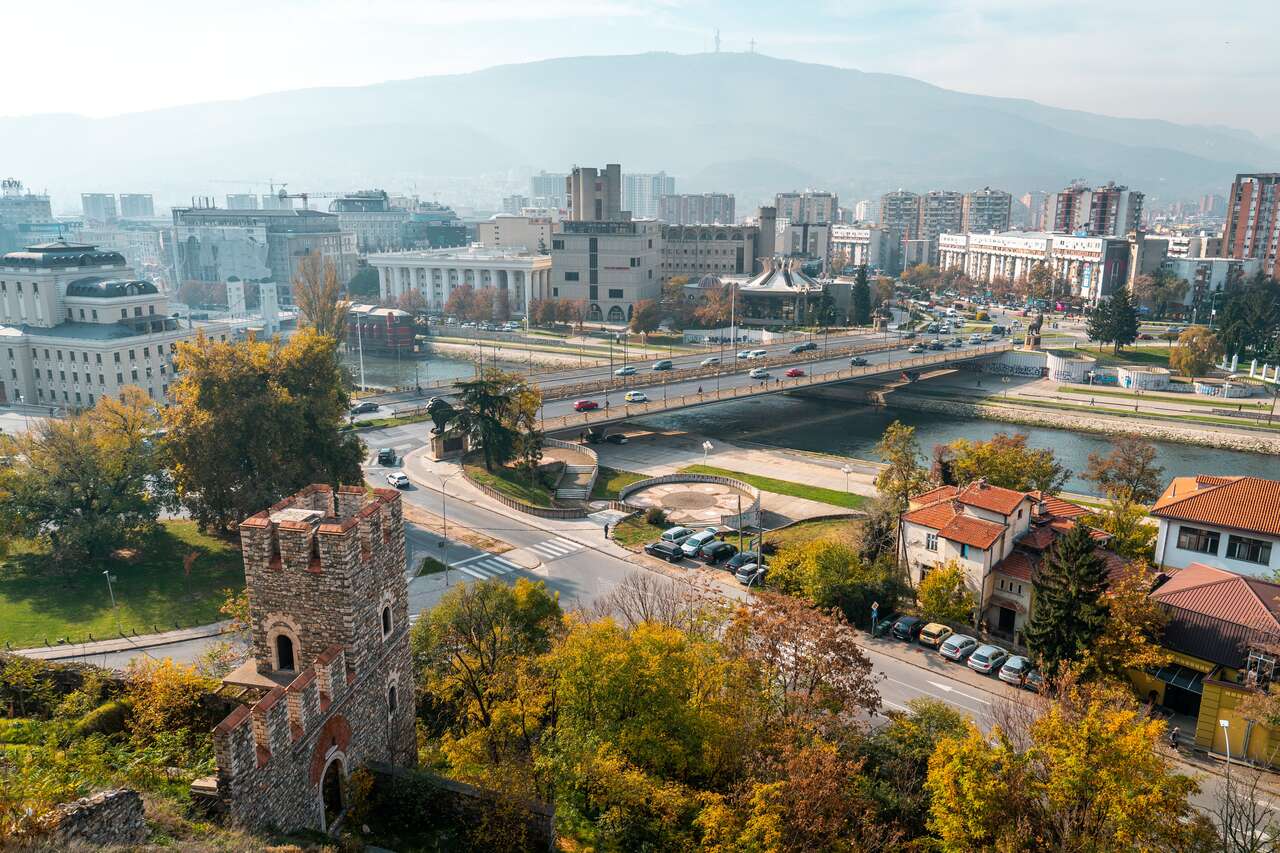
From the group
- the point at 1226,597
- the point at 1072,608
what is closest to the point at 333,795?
the point at 1072,608

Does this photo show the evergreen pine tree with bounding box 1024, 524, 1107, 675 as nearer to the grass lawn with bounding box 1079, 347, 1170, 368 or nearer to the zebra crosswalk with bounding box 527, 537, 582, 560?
the zebra crosswalk with bounding box 527, 537, 582, 560

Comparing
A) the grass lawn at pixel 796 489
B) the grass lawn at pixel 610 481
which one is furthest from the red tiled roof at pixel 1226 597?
the grass lawn at pixel 610 481

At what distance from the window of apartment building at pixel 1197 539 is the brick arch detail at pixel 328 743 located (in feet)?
118

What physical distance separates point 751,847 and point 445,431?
49514 millimetres

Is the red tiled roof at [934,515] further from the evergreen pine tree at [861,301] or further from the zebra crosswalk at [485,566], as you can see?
the evergreen pine tree at [861,301]

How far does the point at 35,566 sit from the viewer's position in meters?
40.2

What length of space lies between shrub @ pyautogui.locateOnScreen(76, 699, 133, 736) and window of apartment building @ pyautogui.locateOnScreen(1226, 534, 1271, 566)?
4103cm

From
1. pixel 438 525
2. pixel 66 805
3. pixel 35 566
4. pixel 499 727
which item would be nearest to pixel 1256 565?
pixel 499 727

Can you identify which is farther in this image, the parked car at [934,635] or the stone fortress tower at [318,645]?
the parked car at [934,635]

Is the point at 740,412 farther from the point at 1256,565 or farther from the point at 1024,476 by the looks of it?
the point at 1256,565

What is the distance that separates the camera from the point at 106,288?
81188 mm

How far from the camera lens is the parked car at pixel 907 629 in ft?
121

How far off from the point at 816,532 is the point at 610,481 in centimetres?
1574

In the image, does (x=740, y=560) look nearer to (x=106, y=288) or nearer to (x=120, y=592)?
(x=120, y=592)
